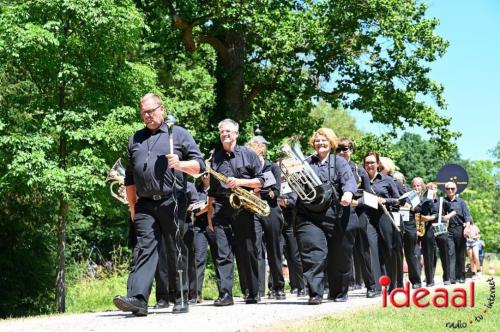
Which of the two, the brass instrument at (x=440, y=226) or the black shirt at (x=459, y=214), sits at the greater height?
A: the black shirt at (x=459, y=214)

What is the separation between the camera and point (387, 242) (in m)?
13.8

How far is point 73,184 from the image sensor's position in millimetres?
18422

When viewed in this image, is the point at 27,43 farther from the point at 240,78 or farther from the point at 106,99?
the point at 240,78

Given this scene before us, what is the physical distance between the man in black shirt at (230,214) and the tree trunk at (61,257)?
861 centimetres

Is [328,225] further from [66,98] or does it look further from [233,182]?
[66,98]

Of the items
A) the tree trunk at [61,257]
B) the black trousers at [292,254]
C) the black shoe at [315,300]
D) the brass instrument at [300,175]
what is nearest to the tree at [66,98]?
the tree trunk at [61,257]

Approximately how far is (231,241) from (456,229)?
943cm

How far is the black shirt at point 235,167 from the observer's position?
11.7m

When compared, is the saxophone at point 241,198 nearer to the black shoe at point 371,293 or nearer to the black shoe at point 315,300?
the black shoe at point 315,300

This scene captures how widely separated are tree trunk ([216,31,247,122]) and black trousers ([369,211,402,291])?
15.3 m

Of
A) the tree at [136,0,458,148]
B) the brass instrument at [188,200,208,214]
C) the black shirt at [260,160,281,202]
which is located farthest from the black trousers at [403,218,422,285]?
the tree at [136,0,458,148]

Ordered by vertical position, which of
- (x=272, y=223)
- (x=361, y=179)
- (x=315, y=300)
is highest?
(x=361, y=179)

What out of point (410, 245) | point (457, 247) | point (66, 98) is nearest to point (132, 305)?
point (410, 245)

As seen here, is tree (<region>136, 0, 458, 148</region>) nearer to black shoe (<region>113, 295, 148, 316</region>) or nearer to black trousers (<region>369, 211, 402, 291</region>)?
black trousers (<region>369, 211, 402, 291</region>)
